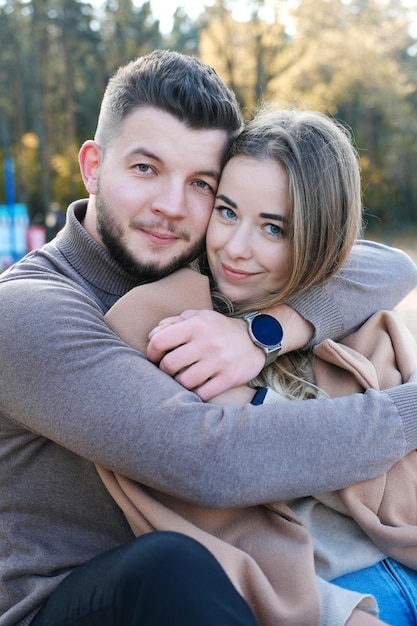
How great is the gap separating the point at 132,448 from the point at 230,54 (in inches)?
1046

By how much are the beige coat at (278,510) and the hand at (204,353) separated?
0.09 meters

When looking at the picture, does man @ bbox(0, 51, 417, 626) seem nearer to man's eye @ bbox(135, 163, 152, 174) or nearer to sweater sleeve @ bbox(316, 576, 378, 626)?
man's eye @ bbox(135, 163, 152, 174)

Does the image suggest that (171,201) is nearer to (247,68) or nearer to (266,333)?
(266,333)

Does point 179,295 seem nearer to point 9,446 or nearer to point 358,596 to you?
point 9,446

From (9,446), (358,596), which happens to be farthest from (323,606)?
(9,446)

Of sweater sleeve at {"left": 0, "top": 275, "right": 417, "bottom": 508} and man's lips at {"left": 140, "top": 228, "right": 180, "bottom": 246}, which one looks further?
man's lips at {"left": 140, "top": 228, "right": 180, "bottom": 246}

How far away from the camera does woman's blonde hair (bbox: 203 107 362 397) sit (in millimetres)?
2533

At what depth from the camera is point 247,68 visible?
27.3 m

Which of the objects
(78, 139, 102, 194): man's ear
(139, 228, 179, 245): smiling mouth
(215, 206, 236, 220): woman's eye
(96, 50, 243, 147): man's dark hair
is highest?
(96, 50, 243, 147): man's dark hair

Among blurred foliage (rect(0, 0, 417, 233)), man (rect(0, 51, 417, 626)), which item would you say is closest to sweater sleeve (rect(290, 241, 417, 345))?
man (rect(0, 51, 417, 626))

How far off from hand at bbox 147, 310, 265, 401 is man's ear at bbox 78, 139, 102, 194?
862mm

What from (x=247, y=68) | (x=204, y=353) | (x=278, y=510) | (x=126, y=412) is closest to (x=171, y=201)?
(x=204, y=353)

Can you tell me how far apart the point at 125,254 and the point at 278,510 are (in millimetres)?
1100

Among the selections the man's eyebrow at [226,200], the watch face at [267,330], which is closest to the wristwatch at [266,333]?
the watch face at [267,330]
